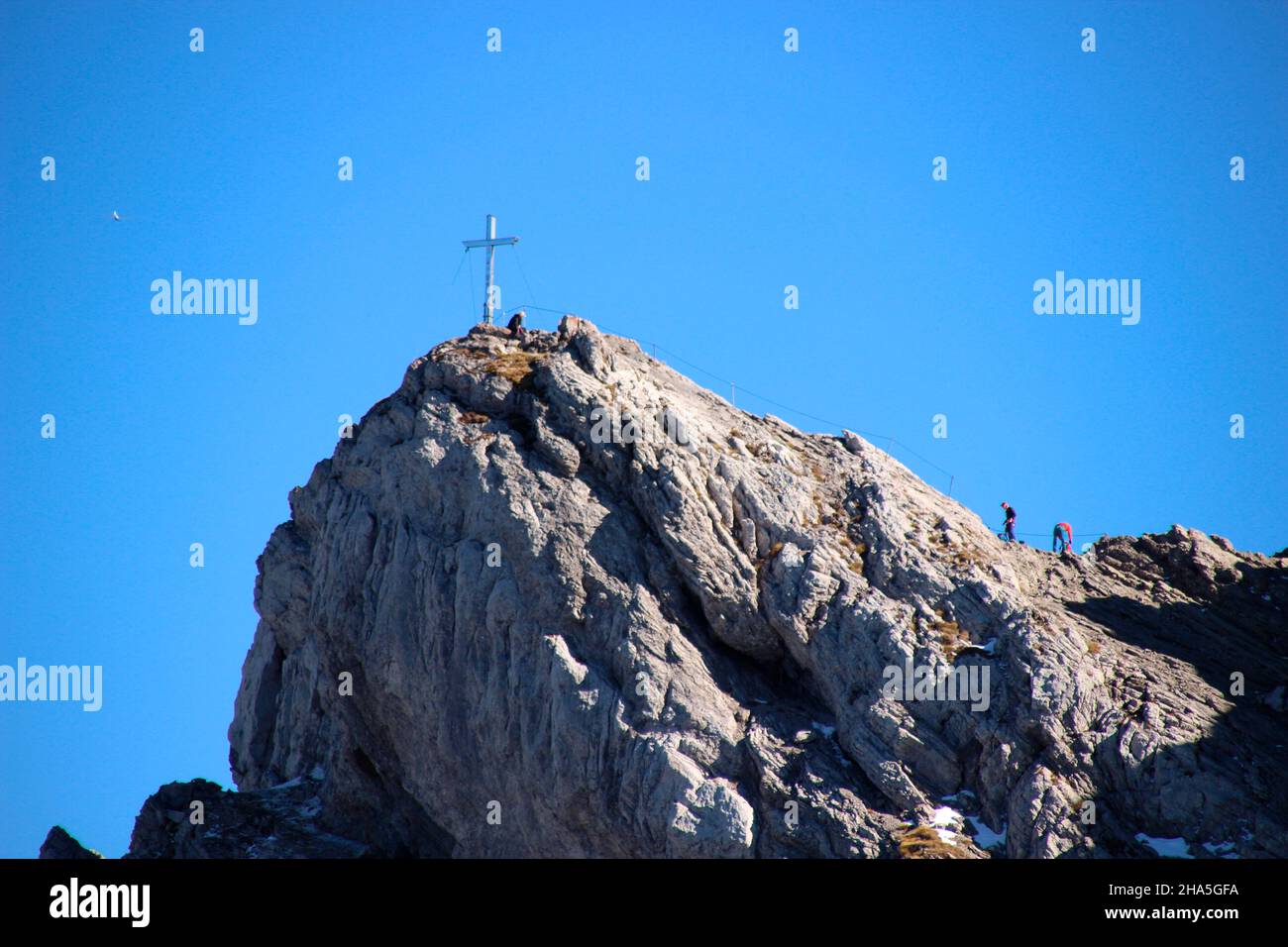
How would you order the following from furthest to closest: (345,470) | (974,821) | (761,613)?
(345,470) → (761,613) → (974,821)

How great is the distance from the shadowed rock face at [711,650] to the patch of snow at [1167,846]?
0.85ft

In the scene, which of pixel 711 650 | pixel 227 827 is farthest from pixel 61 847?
pixel 711 650

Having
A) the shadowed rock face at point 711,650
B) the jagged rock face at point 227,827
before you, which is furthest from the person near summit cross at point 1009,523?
the jagged rock face at point 227,827

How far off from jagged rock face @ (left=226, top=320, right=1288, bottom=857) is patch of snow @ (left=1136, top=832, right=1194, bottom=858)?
0.34 meters

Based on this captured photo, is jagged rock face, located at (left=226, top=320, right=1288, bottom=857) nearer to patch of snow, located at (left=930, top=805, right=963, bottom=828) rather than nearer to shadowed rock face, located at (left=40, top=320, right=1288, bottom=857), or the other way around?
shadowed rock face, located at (left=40, top=320, right=1288, bottom=857)

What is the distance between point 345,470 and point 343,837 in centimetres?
1400

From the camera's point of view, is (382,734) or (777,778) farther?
(382,734)

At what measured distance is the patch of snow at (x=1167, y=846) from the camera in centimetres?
6266

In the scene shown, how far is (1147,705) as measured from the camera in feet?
219

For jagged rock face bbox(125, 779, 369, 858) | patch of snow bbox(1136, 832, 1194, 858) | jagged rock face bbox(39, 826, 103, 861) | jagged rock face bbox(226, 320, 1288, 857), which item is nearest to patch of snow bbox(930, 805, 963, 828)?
jagged rock face bbox(226, 320, 1288, 857)
